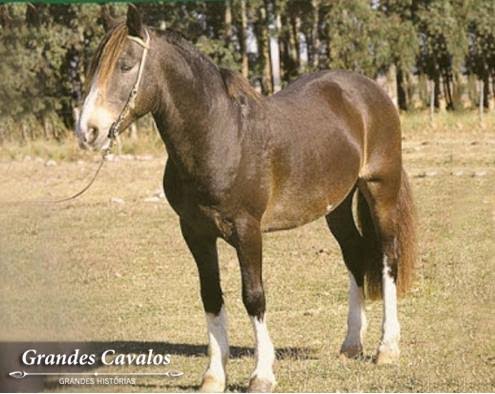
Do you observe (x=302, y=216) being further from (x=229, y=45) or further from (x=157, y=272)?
(x=229, y=45)

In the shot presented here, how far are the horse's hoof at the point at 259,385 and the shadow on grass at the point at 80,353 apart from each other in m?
0.30

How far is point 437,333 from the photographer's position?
23.9 feet

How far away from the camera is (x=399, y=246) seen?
7090mm

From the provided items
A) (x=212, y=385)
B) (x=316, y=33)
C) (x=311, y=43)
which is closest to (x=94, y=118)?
(x=212, y=385)

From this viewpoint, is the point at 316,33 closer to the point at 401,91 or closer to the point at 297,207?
the point at 401,91

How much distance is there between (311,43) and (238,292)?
1471cm

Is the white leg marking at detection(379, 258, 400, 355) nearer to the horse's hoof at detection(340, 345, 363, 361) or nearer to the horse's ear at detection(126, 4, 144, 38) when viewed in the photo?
the horse's hoof at detection(340, 345, 363, 361)

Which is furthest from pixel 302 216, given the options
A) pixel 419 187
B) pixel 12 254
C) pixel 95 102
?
pixel 419 187

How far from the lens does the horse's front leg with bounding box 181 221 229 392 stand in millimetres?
5799

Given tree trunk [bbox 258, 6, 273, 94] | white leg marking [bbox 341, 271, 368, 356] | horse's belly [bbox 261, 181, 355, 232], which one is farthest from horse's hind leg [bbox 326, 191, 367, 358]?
tree trunk [bbox 258, 6, 273, 94]

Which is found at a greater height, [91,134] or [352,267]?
[91,134]

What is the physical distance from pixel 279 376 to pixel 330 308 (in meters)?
2.07

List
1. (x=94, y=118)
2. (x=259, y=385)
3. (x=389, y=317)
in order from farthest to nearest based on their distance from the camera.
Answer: (x=389, y=317) < (x=259, y=385) < (x=94, y=118)

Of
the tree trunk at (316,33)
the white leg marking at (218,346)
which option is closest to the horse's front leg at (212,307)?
the white leg marking at (218,346)
